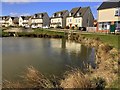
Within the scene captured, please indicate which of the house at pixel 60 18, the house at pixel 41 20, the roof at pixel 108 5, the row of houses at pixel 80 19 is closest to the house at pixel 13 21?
the row of houses at pixel 80 19

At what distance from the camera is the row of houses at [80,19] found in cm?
4340

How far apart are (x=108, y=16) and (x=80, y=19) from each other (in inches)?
1129

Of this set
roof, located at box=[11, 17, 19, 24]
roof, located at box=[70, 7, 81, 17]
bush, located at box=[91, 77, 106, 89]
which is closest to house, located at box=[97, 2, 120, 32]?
bush, located at box=[91, 77, 106, 89]

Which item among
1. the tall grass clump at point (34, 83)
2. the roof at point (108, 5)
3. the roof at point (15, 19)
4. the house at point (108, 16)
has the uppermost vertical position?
the roof at point (15, 19)

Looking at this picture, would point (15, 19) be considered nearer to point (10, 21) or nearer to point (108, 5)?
point (10, 21)

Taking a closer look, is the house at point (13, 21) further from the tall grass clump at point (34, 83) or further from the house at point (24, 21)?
the tall grass clump at point (34, 83)

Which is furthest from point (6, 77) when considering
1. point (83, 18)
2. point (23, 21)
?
point (23, 21)

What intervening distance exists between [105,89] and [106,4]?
37.8 meters

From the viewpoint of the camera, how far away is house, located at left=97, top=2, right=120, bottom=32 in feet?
139

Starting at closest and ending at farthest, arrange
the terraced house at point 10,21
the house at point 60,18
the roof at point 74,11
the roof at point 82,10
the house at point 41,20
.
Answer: the roof at point 82,10, the roof at point 74,11, the house at point 60,18, the house at point 41,20, the terraced house at point 10,21

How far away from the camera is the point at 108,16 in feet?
146

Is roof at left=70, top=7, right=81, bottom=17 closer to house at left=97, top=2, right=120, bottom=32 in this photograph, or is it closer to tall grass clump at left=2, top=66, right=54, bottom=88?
house at left=97, top=2, right=120, bottom=32

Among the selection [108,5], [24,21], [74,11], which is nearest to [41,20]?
[24,21]

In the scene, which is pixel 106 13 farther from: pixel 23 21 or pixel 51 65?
pixel 23 21
